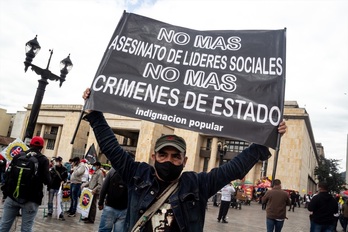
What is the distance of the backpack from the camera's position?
429 cm

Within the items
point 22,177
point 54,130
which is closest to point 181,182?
point 22,177

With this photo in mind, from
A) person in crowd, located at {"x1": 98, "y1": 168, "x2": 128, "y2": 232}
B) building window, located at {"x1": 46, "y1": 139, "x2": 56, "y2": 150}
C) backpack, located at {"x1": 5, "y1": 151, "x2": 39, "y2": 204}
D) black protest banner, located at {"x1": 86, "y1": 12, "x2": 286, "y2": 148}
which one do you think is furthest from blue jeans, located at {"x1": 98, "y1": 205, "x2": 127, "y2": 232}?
building window, located at {"x1": 46, "y1": 139, "x2": 56, "y2": 150}

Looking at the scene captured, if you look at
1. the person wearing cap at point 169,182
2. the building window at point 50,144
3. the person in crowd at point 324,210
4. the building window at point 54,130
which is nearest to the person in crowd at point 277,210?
the person in crowd at point 324,210

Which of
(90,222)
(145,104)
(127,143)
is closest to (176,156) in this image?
(145,104)

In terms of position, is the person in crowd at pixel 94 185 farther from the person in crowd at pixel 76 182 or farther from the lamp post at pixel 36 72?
the lamp post at pixel 36 72

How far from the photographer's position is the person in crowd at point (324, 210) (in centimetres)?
750

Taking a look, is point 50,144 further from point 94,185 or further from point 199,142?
point 94,185

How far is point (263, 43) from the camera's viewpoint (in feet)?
10.5

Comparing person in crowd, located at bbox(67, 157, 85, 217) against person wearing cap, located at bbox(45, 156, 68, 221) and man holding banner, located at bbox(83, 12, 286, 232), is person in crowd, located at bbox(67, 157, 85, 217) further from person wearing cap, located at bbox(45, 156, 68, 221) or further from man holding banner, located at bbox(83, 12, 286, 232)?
man holding banner, located at bbox(83, 12, 286, 232)

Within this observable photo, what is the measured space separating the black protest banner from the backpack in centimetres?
211

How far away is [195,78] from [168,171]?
117 centimetres

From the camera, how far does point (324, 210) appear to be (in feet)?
24.7

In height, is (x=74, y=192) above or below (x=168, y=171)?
below

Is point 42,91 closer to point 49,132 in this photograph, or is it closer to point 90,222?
point 90,222
